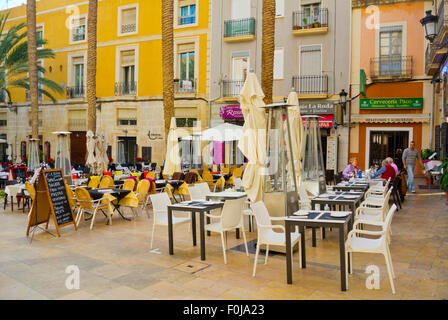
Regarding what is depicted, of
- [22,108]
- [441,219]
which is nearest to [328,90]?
[441,219]

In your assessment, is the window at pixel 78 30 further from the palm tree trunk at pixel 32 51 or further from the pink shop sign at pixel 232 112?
the pink shop sign at pixel 232 112

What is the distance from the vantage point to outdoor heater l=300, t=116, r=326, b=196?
8674mm

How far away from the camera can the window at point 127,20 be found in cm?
2205

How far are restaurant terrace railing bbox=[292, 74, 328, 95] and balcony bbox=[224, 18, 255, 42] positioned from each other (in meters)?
3.18

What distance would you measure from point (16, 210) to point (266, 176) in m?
7.20

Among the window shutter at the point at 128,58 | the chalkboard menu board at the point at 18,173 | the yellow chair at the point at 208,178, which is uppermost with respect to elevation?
the window shutter at the point at 128,58

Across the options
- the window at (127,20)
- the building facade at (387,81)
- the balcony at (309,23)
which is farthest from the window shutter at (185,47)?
the building facade at (387,81)

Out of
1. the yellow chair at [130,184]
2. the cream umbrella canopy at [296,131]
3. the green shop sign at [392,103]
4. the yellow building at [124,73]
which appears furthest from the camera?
the yellow building at [124,73]

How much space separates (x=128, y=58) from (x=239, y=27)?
7.01 m

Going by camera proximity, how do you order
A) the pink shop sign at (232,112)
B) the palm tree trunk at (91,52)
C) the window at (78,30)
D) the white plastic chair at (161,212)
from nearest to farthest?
the white plastic chair at (161,212) < the palm tree trunk at (91,52) < the pink shop sign at (232,112) < the window at (78,30)

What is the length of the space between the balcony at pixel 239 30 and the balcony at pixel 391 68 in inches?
228

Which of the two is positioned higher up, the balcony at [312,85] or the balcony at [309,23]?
the balcony at [309,23]

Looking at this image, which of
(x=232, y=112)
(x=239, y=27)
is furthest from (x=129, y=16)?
(x=232, y=112)
